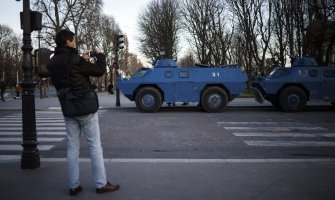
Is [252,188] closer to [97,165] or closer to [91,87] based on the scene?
[97,165]

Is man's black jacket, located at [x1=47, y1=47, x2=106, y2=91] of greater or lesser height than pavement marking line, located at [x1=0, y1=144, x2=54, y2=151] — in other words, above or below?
above

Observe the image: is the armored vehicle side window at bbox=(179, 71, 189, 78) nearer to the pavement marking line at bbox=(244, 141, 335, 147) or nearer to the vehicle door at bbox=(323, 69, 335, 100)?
the vehicle door at bbox=(323, 69, 335, 100)

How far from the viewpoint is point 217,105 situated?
17.5 metres

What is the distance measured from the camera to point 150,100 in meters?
17.5

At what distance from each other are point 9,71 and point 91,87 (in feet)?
247

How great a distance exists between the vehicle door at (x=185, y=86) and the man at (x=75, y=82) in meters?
12.3

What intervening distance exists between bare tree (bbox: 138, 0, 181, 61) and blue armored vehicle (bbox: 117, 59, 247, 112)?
106 ft

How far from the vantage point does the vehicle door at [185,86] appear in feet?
57.5

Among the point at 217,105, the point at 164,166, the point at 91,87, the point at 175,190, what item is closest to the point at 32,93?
the point at 91,87

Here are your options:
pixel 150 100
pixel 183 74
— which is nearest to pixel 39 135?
pixel 150 100

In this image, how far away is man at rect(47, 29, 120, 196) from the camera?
5117 millimetres

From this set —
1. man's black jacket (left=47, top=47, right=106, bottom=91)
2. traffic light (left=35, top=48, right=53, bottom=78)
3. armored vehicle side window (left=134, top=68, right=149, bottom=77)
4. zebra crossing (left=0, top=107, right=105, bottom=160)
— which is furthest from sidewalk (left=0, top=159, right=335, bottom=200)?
armored vehicle side window (left=134, top=68, right=149, bottom=77)

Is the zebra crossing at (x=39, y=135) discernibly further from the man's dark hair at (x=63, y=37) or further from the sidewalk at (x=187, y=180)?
the man's dark hair at (x=63, y=37)

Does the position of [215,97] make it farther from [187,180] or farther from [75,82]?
[75,82]
